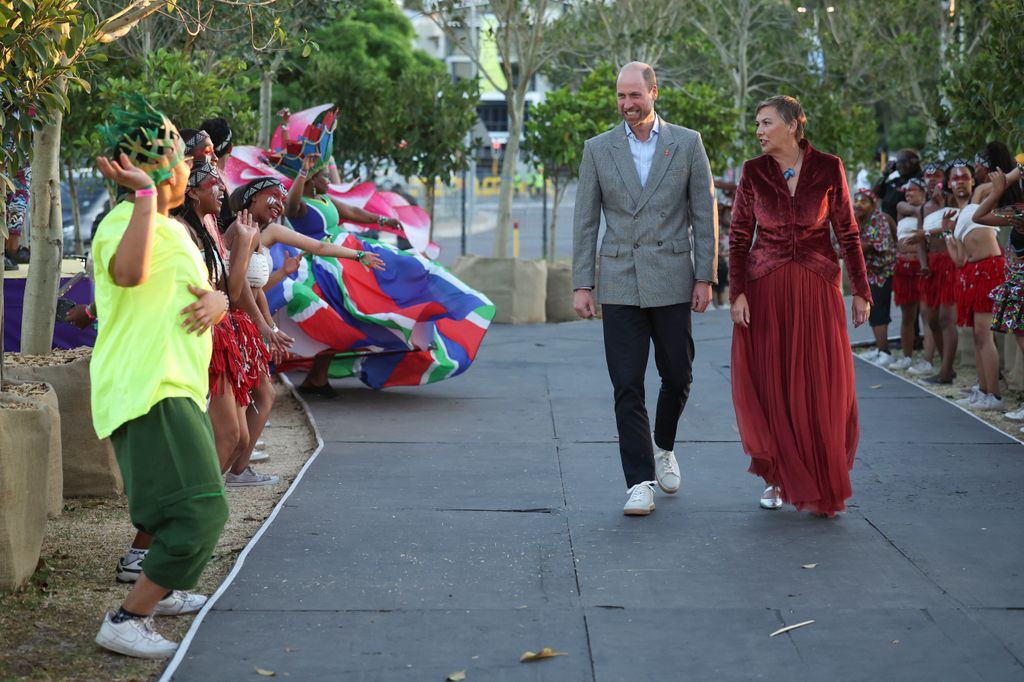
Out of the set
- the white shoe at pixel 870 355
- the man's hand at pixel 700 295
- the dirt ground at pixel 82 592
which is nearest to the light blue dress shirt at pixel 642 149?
the man's hand at pixel 700 295

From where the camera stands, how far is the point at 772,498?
6.54 meters

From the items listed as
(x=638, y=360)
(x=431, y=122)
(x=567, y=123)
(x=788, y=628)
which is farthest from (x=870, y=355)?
(x=788, y=628)

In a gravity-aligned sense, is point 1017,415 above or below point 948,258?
below

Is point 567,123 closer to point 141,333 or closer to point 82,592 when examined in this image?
point 82,592

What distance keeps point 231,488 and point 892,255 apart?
7.11 meters

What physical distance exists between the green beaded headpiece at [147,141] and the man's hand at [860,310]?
126 inches

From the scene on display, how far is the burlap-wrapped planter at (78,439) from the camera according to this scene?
6.65 metres

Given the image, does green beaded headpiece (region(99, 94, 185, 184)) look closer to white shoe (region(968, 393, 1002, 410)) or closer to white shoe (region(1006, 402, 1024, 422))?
white shoe (region(1006, 402, 1024, 422))

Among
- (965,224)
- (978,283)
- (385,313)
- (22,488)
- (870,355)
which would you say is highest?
(965,224)

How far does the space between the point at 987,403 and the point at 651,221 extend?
4.37 metres

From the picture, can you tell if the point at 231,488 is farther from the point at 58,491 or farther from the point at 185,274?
the point at 185,274

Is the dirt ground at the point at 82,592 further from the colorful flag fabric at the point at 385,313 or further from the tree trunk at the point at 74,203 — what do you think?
the tree trunk at the point at 74,203

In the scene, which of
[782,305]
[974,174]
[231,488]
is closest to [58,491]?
[231,488]

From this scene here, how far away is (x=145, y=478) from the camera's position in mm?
4379
